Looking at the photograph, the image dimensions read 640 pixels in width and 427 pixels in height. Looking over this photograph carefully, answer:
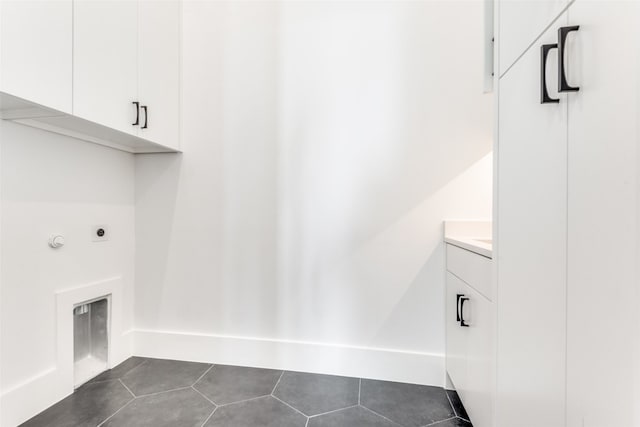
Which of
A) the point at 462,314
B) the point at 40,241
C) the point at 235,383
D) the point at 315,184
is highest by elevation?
the point at 315,184

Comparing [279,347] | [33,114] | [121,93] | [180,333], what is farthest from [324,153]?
[180,333]

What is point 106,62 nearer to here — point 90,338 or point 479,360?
point 90,338

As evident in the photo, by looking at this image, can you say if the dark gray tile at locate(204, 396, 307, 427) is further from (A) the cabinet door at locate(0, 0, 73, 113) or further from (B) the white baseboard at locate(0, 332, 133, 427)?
(A) the cabinet door at locate(0, 0, 73, 113)

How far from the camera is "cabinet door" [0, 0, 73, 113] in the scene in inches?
39.3

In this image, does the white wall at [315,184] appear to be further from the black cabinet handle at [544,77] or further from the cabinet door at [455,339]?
the black cabinet handle at [544,77]

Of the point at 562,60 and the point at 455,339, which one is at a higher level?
the point at 562,60

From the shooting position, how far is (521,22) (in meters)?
0.80

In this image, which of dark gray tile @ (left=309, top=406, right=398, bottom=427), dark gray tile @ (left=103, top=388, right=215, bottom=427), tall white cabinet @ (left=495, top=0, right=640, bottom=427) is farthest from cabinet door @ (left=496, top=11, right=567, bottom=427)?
dark gray tile @ (left=103, top=388, right=215, bottom=427)

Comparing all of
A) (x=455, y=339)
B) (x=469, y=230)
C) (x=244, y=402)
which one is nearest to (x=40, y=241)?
(x=244, y=402)

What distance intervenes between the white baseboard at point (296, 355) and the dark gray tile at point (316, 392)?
0.06 meters

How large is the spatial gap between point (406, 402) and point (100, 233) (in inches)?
79.7

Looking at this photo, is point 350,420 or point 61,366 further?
point 61,366

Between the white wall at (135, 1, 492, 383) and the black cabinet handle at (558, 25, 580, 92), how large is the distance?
3.49 feet

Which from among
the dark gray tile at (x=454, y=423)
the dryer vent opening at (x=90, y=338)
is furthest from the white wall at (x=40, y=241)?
the dark gray tile at (x=454, y=423)
